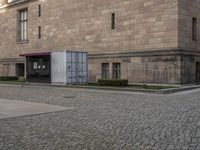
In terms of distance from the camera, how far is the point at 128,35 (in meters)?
29.0

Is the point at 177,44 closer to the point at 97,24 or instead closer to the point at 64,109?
the point at 97,24

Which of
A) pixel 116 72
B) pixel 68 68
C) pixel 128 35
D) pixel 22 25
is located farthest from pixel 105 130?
pixel 22 25

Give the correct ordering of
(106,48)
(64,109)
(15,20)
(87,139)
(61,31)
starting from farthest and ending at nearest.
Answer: (15,20)
(61,31)
(106,48)
(64,109)
(87,139)

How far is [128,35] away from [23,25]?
2007 cm

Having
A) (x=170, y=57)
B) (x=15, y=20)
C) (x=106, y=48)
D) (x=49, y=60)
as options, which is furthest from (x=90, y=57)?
(x=15, y=20)

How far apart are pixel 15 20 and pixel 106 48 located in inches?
750

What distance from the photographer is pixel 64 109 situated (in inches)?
516

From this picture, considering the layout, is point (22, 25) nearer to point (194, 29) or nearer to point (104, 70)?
point (104, 70)

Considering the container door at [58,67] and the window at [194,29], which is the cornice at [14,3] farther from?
the window at [194,29]

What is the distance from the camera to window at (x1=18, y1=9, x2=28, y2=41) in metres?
43.1

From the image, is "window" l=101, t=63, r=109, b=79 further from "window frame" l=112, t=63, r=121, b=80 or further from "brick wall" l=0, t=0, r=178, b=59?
"brick wall" l=0, t=0, r=178, b=59

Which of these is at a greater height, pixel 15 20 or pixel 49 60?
pixel 15 20

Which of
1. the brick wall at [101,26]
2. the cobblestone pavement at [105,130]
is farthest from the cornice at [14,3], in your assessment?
the cobblestone pavement at [105,130]

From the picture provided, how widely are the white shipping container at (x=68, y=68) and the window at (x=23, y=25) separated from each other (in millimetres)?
15819
